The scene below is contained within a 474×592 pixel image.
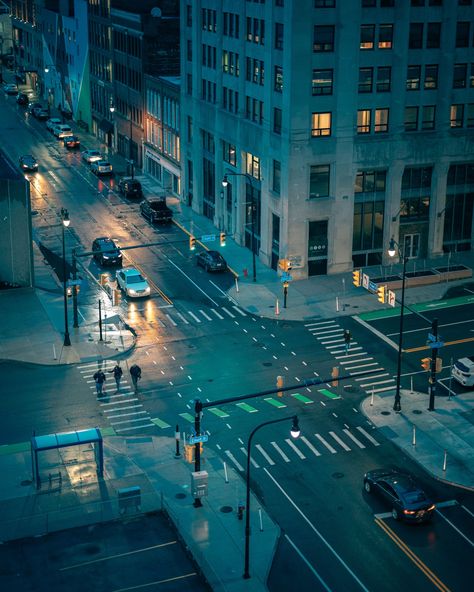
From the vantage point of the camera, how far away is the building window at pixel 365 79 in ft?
258

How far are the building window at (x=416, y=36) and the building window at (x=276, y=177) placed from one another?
14007 millimetres

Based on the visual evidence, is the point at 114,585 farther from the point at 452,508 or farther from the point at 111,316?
the point at 111,316

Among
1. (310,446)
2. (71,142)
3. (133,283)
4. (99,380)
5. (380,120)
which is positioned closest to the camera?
(310,446)

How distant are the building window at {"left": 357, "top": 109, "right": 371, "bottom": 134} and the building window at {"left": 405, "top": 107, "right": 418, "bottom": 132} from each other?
3.50m

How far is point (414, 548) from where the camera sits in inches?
1756

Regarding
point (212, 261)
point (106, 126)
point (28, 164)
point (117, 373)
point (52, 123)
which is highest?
point (106, 126)

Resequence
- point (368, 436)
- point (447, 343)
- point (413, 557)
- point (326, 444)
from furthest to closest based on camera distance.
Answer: point (447, 343)
point (368, 436)
point (326, 444)
point (413, 557)

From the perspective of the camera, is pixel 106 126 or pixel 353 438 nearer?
pixel 353 438

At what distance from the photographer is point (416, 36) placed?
261 ft

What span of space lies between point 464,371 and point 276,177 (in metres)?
27.2

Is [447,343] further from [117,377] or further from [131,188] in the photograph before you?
[131,188]

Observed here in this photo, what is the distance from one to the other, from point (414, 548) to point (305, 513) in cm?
551

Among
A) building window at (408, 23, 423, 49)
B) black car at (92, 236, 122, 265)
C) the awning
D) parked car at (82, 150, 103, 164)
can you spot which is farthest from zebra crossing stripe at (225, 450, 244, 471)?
the awning

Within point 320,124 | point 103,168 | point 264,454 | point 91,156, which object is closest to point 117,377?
point 264,454
